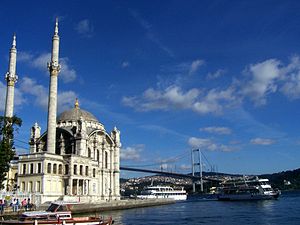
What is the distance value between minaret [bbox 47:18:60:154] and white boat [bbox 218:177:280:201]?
2099 inches

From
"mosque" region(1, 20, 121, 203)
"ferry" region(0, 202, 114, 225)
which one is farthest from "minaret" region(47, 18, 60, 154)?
"ferry" region(0, 202, 114, 225)

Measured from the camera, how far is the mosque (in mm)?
59344

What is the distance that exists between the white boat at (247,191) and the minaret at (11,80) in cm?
5879

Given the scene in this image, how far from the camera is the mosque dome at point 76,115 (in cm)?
7655

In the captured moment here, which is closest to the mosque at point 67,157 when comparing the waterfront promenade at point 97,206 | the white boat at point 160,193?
the waterfront promenade at point 97,206

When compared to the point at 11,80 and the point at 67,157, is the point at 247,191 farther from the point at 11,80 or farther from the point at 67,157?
the point at 11,80

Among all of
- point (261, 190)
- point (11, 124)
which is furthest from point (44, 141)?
point (261, 190)

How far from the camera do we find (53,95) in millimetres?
63000

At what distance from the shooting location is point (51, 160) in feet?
198

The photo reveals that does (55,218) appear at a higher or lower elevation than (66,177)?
lower

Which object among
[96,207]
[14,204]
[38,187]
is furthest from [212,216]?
[38,187]

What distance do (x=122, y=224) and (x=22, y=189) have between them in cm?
2550

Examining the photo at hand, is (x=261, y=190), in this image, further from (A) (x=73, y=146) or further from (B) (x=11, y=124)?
(B) (x=11, y=124)

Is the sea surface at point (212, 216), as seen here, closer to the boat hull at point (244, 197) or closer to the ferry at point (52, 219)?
the ferry at point (52, 219)
